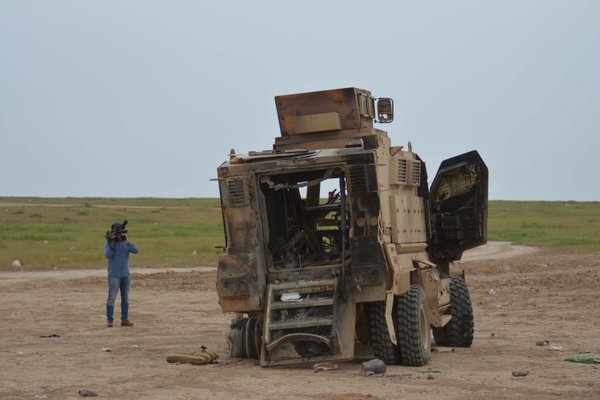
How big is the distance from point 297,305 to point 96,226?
3897cm

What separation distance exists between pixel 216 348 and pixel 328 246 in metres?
2.19

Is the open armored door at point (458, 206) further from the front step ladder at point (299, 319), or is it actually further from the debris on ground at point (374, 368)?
the debris on ground at point (374, 368)

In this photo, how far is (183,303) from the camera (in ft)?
77.4

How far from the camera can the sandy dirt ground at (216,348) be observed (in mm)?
11312

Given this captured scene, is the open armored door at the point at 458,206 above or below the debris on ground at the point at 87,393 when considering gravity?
above

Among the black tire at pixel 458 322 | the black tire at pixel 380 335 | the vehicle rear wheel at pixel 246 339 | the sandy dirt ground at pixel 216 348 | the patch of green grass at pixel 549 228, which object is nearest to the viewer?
the sandy dirt ground at pixel 216 348

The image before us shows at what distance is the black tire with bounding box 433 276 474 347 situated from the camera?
643 inches

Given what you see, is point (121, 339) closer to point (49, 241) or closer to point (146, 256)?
point (146, 256)

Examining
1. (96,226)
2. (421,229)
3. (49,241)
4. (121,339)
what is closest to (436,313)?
(421,229)

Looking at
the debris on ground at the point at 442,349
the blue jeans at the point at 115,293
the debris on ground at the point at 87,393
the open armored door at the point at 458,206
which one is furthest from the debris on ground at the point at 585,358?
the blue jeans at the point at 115,293

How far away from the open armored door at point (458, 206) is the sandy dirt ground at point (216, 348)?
1543 millimetres

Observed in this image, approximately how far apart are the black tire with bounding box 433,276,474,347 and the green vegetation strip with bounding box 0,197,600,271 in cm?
1732

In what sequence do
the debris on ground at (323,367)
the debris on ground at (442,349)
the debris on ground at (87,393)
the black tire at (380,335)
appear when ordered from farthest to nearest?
1. the debris on ground at (442,349)
2. the black tire at (380,335)
3. the debris on ground at (323,367)
4. the debris on ground at (87,393)

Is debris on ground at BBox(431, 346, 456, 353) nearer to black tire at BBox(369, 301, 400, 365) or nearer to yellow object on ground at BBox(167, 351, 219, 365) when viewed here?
black tire at BBox(369, 301, 400, 365)
